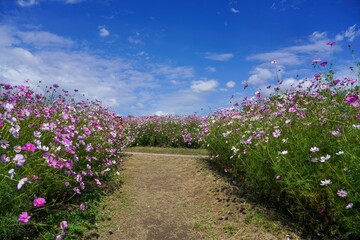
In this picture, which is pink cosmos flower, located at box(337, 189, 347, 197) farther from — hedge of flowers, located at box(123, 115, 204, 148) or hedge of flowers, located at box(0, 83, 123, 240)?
hedge of flowers, located at box(123, 115, 204, 148)

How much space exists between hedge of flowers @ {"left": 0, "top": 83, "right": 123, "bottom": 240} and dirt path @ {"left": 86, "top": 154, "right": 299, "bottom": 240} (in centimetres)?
59

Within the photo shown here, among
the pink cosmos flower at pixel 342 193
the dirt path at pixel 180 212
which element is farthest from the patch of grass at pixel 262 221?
the pink cosmos flower at pixel 342 193

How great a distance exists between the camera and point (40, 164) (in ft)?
13.4

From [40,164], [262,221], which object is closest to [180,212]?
[262,221]

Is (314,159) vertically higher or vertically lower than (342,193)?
higher

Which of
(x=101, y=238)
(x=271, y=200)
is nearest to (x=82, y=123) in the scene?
(x=101, y=238)

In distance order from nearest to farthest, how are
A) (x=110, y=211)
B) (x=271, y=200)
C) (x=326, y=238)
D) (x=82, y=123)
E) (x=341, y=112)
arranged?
(x=326, y=238)
(x=341, y=112)
(x=271, y=200)
(x=110, y=211)
(x=82, y=123)

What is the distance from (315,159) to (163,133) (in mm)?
10291

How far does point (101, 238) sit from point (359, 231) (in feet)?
10.4

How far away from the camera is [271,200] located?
206 inches

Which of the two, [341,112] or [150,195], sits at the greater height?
[341,112]

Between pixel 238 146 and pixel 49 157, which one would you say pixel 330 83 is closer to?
pixel 238 146

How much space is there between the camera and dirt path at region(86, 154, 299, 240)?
4.80m

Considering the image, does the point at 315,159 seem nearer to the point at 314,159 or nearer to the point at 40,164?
the point at 314,159
